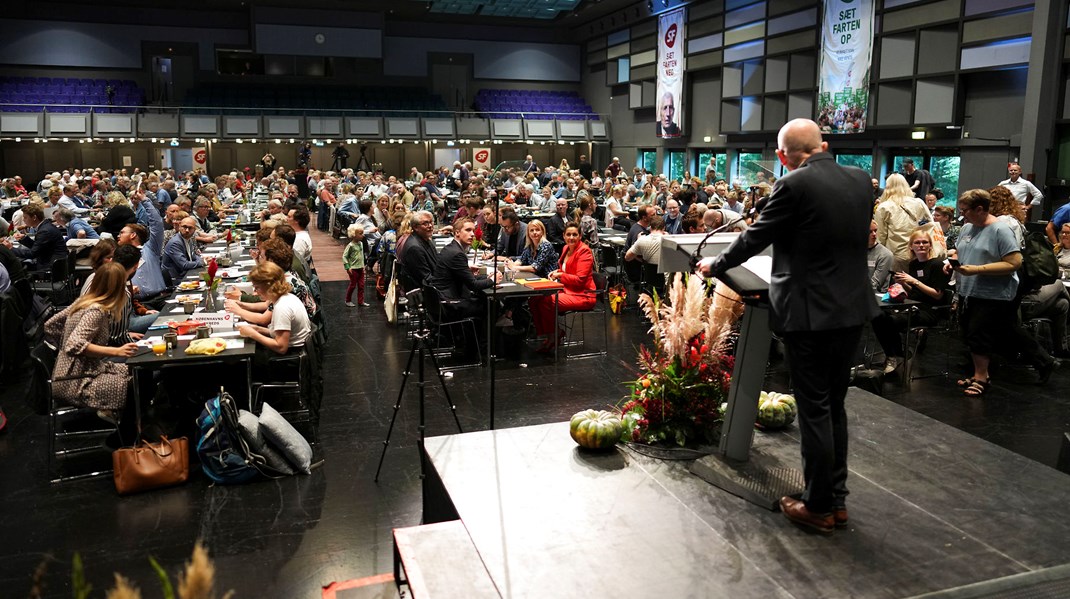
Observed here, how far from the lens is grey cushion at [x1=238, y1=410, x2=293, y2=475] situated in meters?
4.45

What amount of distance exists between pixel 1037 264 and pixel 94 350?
6.61m

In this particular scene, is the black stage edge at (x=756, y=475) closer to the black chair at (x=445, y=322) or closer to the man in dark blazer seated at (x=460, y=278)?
the black chair at (x=445, y=322)

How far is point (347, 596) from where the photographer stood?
3143 mm

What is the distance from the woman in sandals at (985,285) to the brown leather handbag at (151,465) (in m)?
5.30

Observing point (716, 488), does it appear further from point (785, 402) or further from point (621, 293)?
point (621, 293)

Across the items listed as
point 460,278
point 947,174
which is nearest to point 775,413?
point 460,278

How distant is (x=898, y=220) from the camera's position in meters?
7.22

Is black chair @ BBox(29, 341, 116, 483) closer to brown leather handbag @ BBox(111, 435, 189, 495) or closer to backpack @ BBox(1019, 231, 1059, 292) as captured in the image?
brown leather handbag @ BBox(111, 435, 189, 495)

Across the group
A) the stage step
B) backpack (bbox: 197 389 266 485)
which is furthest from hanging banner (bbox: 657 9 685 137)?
the stage step

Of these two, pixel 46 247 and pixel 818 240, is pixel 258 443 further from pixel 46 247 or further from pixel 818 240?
pixel 46 247

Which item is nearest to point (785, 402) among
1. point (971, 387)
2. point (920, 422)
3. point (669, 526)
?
point (920, 422)

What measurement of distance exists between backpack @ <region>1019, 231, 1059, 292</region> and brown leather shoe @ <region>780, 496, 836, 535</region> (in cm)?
435

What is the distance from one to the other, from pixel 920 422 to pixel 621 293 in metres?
5.05

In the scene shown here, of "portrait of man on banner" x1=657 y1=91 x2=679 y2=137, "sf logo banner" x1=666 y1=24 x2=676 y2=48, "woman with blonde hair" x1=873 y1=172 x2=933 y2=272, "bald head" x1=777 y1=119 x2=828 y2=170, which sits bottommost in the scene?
"woman with blonde hair" x1=873 y1=172 x2=933 y2=272
